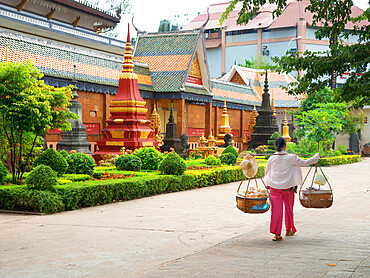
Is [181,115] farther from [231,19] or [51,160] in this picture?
[231,19]

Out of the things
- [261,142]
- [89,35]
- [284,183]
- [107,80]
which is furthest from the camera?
[261,142]

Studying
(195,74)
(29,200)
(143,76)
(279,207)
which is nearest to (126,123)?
(143,76)

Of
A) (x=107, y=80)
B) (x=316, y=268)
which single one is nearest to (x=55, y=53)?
(x=107, y=80)

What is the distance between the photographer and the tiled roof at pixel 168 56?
1045 inches

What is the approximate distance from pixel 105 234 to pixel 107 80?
16035 millimetres

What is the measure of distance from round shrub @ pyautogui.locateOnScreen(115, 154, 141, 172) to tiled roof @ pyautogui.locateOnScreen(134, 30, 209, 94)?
12103 millimetres

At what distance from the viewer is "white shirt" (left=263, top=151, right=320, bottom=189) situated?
7.29 meters

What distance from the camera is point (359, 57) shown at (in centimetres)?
701

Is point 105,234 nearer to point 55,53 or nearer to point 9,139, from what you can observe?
point 9,139

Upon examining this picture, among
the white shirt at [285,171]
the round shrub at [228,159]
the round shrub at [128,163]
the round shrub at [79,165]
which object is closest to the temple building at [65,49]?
the round shrub at [128,163]

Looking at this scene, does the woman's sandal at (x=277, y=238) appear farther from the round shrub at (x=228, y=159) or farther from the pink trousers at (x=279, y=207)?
the round shrub at (x=228, y=159)

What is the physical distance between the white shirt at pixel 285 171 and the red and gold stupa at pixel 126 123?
10703mm

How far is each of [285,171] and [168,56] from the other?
68.2 ft

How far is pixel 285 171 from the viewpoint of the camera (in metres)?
7.35
